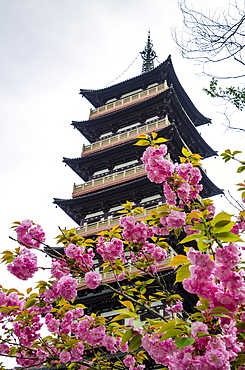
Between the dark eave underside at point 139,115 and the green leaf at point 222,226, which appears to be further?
the dark eave underside at point 139,115

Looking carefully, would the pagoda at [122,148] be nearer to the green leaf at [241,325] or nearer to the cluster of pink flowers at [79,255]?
the cluster of pink flowers at [79,255]

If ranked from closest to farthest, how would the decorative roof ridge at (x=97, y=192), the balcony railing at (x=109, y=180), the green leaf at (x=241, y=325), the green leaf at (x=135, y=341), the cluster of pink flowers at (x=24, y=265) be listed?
1. the green leaf at (x=135, y=341)
2. the green leaf at (x=241, y=325)
3. the cluster of pink flowers at (x=24, y=265)
4. the decorative roof ridge at (x=97, y=192)
5. the balcony railing at (x=109, y=180)

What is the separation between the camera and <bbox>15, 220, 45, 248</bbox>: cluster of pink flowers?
16.6 ft

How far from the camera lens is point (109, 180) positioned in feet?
65.3

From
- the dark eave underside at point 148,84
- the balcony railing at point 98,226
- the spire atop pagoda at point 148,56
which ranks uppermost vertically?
the spire atop pagoda at point 148,56

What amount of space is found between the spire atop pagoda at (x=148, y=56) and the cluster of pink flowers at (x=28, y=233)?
83.1 ft

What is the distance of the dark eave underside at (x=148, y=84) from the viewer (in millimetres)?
23469

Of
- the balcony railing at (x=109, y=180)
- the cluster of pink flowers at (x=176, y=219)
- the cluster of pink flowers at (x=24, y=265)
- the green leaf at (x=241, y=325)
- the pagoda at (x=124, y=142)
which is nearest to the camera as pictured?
the green leaf at (x=241, y=325)

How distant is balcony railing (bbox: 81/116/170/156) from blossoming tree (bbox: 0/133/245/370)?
14891 millimetres

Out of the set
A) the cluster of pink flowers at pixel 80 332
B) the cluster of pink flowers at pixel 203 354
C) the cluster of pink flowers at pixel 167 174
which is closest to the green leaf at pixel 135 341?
the cluster of pink flowers at pixel 203 354

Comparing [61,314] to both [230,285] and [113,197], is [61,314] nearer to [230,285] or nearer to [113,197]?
[230,285]

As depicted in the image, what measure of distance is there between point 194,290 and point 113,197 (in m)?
16.3

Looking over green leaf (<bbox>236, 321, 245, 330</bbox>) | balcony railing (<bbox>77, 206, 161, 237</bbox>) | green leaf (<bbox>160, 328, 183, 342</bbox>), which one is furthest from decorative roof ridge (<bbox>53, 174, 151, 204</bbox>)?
green leaf (<bbox>160, 328, 183, 342</bbox>)

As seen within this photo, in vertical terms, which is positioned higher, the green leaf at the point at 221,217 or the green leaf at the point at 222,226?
the green leaf at the point at 221,217
